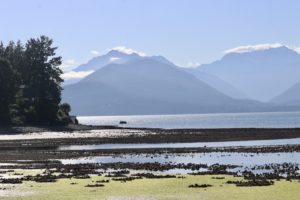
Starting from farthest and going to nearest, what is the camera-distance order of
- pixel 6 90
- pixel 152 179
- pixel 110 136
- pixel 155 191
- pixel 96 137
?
pixel 6 90
pixel 110 136
pixel 96 137
pixel 152 179
pixel 155 191

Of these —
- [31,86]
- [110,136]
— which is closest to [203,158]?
[110,136]

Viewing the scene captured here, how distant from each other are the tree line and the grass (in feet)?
328

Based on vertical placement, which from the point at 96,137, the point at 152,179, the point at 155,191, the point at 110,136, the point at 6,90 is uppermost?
the point at 6,90

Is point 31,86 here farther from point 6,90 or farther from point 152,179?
point 152,179

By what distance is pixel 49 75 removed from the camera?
6289 inches

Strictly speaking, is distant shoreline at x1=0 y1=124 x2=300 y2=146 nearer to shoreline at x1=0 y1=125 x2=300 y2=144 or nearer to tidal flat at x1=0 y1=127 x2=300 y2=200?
shoreline at x1=0 y1=125 x2=300 y2=144

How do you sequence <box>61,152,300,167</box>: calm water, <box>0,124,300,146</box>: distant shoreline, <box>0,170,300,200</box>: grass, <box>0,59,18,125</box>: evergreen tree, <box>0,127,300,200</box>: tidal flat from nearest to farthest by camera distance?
1. <box>0,170,300,200</box>: grass
2. <box>0,127,300,200</box>: tidal flat
3. <box>61,152,300,167</box>: calm water
4. <box>0,124,300,146</box>: distant shoreline
5. <box>0,59,18,125</box>: evergreen tree

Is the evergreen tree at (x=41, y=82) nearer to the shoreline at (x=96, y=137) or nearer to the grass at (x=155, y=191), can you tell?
the shoreline at (x=96, y=137)

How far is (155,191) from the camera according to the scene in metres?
37.0

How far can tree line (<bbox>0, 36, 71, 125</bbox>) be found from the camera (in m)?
138

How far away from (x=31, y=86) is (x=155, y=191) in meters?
124

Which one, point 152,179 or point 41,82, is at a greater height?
point 41,82

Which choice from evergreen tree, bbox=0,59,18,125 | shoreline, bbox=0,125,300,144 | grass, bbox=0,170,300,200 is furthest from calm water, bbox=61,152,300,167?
evergreen tree, bbox=0,59,18,125

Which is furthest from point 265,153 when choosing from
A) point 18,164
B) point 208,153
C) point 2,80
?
point 2,80
